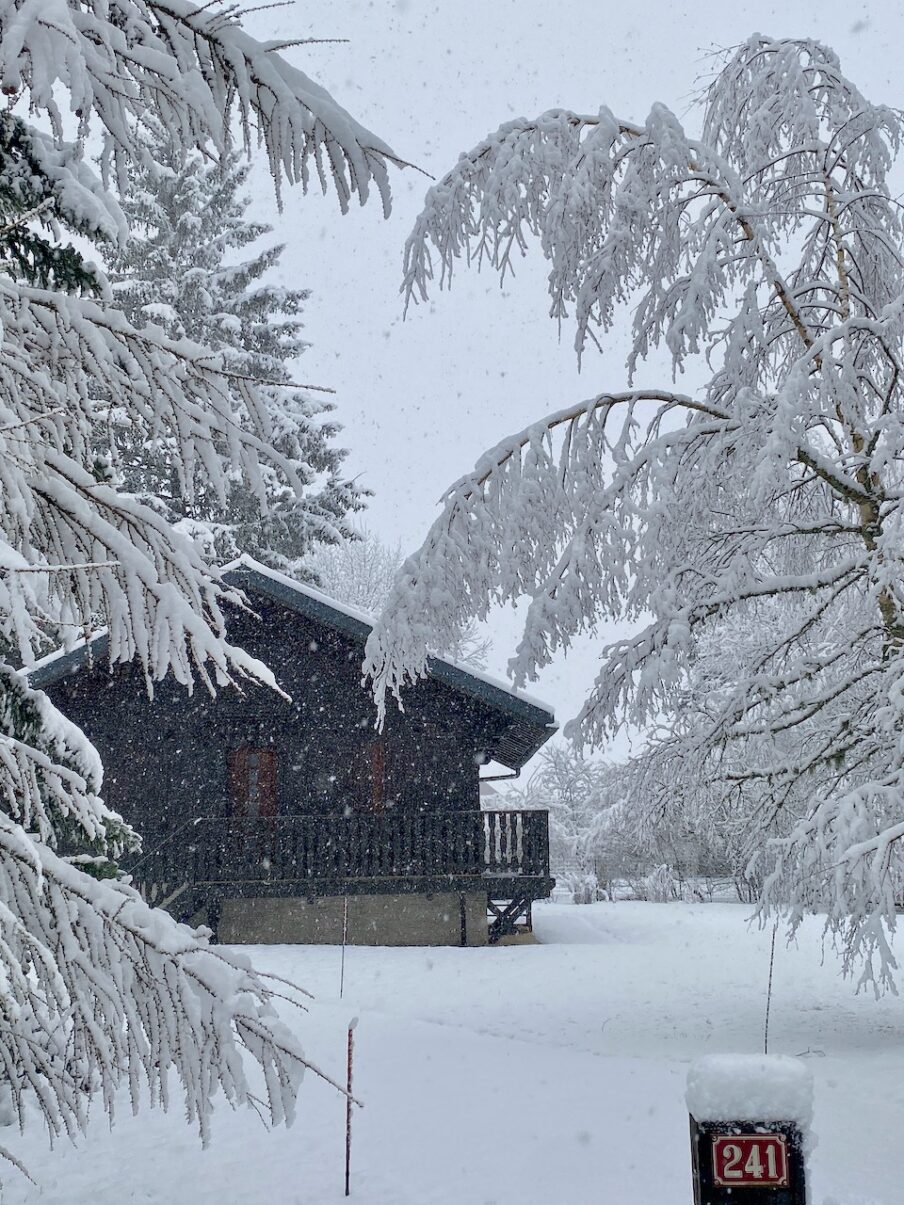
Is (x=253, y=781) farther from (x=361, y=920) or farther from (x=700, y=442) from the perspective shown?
(x=700, y=442)

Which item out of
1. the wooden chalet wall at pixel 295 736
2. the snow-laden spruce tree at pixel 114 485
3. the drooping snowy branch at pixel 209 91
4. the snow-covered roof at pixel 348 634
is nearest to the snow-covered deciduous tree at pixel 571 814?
the wooden chalet wall at pixel 295 736

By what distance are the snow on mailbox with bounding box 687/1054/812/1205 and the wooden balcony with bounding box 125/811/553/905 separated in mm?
13732

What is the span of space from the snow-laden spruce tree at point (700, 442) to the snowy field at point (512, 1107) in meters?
1.59

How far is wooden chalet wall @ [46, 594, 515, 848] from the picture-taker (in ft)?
60.0

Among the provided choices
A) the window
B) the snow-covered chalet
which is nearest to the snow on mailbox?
the snow-covered chalet

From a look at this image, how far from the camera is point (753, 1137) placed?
348cm

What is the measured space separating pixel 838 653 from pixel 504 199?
4.75 meters

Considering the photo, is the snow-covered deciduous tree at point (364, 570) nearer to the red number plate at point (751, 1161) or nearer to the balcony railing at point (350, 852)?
the balcony railing at point (350, 852)

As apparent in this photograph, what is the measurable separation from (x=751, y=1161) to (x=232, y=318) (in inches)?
1004

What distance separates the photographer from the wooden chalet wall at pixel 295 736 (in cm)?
1830

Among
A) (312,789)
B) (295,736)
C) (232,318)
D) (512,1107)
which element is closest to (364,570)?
(232,318)

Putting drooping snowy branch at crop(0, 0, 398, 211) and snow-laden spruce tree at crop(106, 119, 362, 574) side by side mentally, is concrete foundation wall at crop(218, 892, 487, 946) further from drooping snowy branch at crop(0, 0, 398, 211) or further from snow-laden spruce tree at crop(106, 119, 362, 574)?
drooping snowy branch at crop(0, 0, 398, 211)

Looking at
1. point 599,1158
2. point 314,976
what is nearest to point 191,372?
point 599,1158

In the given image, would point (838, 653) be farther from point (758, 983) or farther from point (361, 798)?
point (361, 798)
